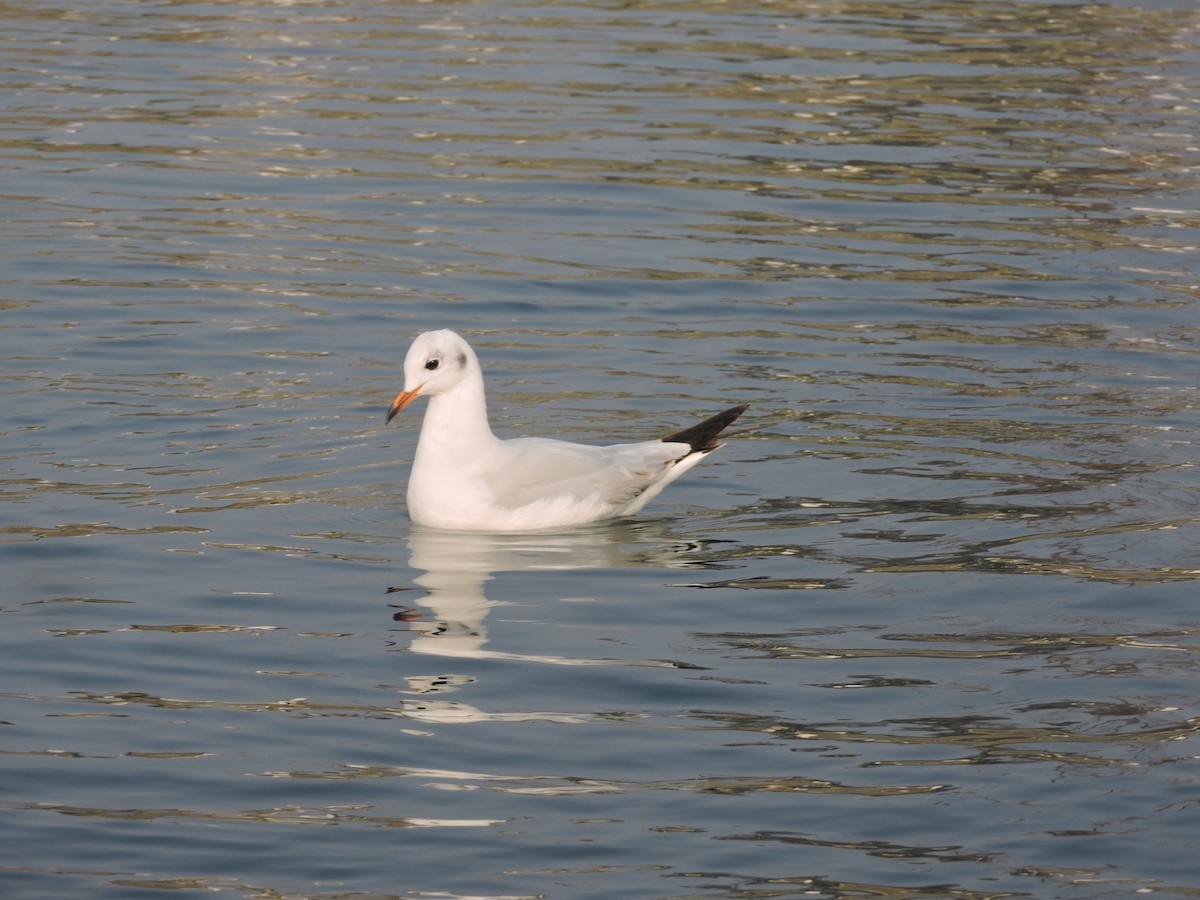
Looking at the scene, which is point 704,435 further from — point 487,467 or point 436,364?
point 436,364

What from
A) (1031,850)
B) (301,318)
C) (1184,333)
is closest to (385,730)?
Result: (1031,850)

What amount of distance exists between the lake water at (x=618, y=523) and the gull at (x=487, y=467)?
180mm

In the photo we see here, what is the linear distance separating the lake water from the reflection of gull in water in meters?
0.03

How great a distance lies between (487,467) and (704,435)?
127 centimetres

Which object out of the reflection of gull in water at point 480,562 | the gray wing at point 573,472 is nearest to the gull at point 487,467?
the gray wing at point 573,472

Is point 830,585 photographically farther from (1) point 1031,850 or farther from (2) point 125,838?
(2) point 125,838

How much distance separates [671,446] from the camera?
1127 centimetres

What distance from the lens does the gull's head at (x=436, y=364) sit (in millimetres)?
11039

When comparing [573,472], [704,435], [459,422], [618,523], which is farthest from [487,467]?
[704,435]

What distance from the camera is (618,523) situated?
37.4 ft

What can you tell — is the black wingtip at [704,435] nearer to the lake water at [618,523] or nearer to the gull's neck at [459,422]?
the lake water at [618,523]

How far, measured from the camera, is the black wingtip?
1137 cm

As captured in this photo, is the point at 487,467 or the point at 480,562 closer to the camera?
the point at 480,562

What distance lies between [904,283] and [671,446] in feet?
18.0
